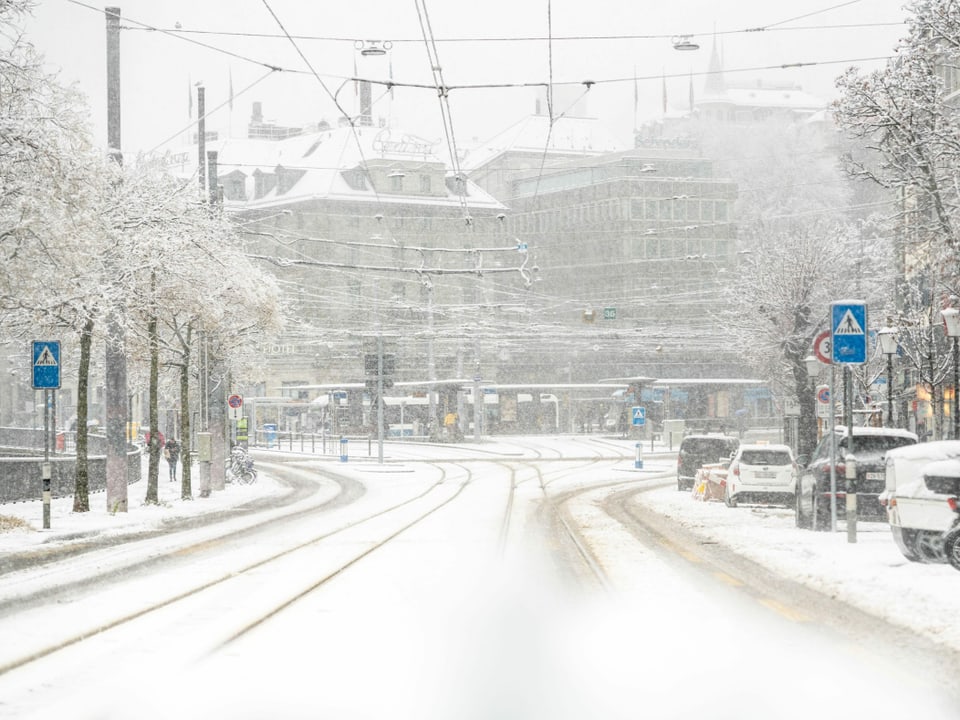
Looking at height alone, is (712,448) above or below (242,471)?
above

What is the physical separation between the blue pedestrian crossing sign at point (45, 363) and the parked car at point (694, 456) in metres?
19.2

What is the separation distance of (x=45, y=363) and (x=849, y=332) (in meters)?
13.7

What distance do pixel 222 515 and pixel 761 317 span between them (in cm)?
3067

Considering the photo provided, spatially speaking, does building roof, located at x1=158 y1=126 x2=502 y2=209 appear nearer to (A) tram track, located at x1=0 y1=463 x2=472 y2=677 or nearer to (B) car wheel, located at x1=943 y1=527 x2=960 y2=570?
(A) tram track, located at x1=0 y1=463 x2=472 y2=677

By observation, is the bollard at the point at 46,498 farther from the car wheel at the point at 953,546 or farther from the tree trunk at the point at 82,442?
the car wheel at the point at 953,546

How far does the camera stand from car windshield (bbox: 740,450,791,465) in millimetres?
29594

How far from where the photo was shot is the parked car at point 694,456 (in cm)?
3853

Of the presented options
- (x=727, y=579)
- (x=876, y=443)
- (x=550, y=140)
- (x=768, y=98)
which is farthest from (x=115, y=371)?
(x=768, y=98)

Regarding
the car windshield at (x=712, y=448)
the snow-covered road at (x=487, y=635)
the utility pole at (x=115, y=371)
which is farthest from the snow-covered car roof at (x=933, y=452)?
the car windshield at (x=712, y=448)

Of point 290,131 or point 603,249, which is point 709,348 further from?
point 290,131

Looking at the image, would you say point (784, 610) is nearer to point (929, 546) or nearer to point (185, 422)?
point (929, 546)

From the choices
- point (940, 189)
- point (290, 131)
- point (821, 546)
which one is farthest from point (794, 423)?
point (290, 131)

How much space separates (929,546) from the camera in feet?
47.2

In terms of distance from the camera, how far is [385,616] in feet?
36.0
